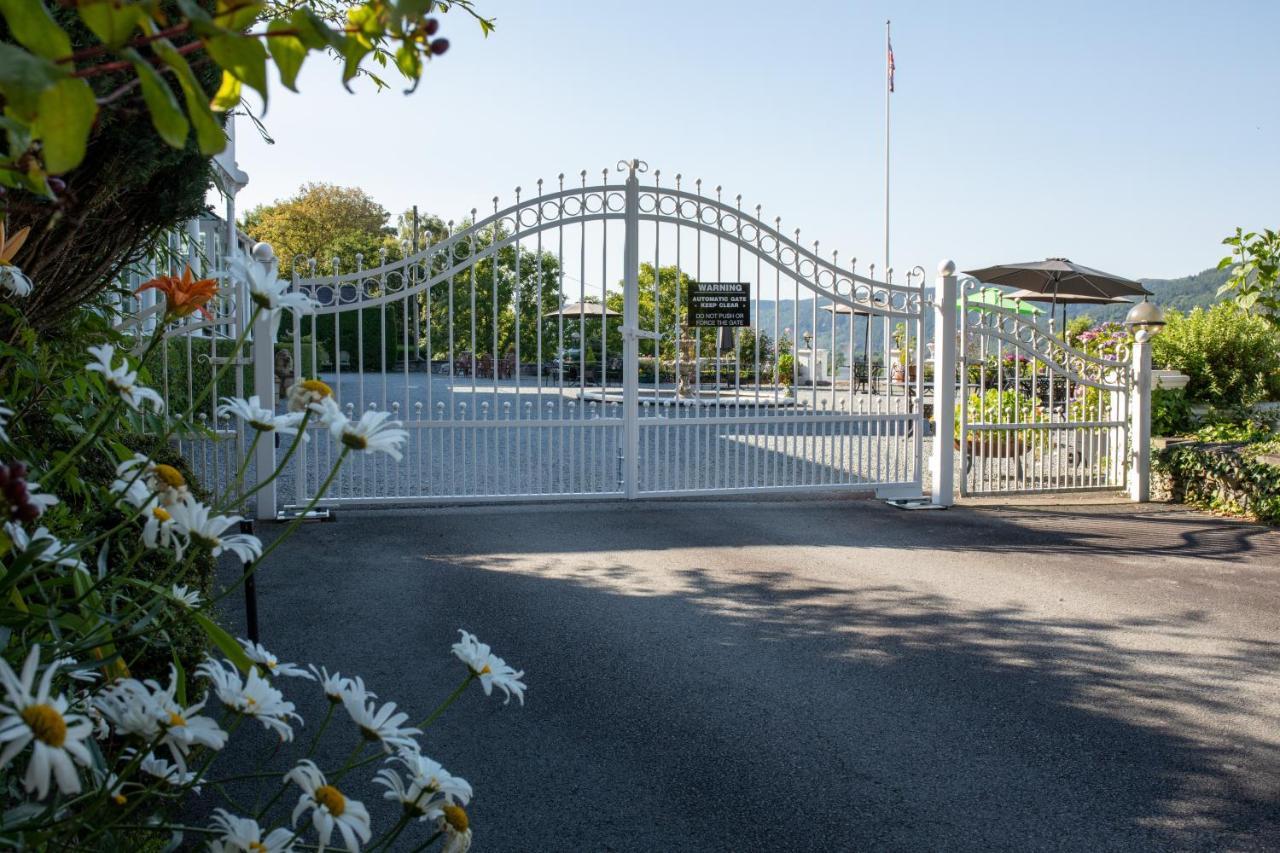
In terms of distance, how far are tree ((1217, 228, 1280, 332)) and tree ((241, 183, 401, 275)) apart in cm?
3089

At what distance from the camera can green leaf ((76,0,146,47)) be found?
2.51 ft

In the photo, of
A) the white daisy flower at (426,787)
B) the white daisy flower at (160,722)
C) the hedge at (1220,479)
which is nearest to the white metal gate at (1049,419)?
the hedge at (1220,479)

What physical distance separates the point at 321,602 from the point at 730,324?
4167 millimetres

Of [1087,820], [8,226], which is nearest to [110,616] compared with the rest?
[8,226]

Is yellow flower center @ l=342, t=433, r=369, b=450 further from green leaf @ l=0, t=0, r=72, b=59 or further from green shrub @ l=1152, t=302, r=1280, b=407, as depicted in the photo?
green shrub @ l=1152, t=302, r=1280, b=407

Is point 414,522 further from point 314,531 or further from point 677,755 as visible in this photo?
point 677,755

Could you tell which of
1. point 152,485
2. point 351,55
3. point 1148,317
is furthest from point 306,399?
point 1148,317

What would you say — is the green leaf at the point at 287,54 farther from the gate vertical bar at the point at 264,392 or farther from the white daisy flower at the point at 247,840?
the gate vertical bar at the point at 264,392

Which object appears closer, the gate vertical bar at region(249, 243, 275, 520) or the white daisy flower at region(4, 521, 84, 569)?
the white daisy flower at region(4, 521, 84, 569)

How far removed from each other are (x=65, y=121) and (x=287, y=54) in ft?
0.57

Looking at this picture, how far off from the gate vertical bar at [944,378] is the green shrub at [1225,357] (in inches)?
313

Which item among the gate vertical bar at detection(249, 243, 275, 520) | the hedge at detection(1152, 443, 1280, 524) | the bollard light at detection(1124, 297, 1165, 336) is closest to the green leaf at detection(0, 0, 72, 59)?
the gate vertical bar at detection(249, 243, 275, 520)

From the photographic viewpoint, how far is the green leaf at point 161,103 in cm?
75

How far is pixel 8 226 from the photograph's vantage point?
240cm
